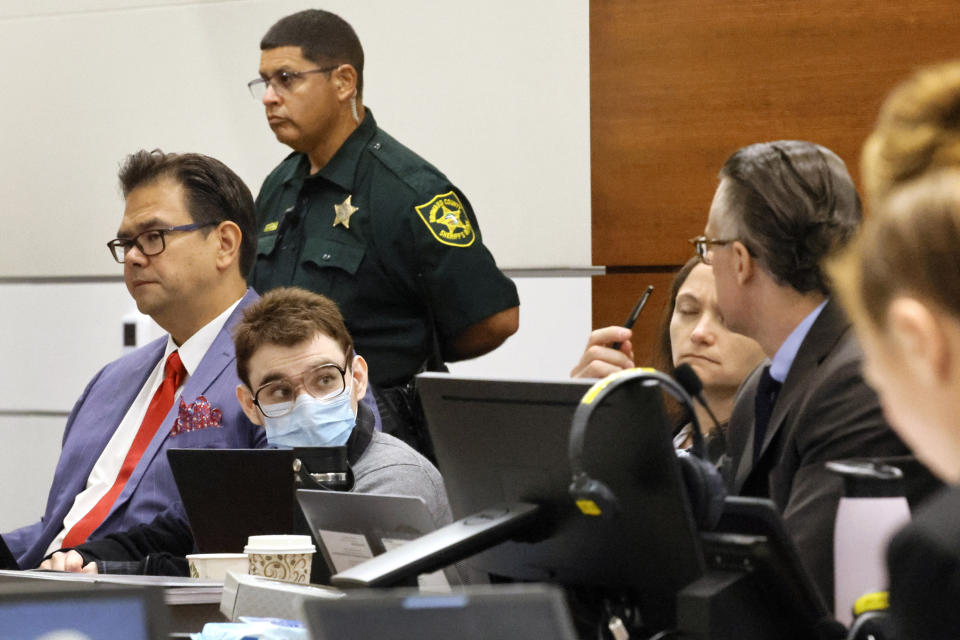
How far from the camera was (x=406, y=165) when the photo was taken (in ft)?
9.91

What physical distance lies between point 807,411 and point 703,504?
1.96 feet

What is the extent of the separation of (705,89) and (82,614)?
2992 millimetres

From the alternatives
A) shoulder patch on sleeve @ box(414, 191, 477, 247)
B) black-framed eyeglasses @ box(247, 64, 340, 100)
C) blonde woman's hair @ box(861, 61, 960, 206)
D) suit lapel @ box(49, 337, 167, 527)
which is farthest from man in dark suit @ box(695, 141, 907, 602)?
black-framed eyeglasses @ box(247, 64, 340, 100)

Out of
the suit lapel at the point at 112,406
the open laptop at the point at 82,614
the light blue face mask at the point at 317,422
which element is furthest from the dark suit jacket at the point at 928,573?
the suit lapel at the point at 112,406

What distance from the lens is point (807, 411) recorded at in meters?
1.71

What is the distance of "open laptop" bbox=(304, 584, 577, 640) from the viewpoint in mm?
755

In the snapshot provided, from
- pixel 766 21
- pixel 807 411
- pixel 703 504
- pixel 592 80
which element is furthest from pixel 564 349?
pixel 703 504

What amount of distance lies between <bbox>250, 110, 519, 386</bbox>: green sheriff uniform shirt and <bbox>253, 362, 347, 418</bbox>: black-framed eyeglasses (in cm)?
81

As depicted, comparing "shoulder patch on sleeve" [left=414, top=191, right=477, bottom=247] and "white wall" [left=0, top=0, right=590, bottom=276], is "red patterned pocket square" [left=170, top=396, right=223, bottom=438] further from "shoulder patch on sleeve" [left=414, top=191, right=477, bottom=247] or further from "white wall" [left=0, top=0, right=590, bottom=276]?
"white wall" [left=0, top=0, right=590, bottom=276]

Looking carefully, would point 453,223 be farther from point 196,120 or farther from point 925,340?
point 925,340

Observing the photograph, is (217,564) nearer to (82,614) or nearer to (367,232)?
(82,614)

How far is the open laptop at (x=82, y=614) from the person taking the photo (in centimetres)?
73

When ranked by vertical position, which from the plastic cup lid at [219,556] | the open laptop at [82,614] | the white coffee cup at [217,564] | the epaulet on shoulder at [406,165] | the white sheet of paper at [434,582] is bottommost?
the white coffee cup at [217,564]

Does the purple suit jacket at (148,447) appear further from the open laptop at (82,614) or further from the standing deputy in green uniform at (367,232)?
the open laptop at (82,614)
